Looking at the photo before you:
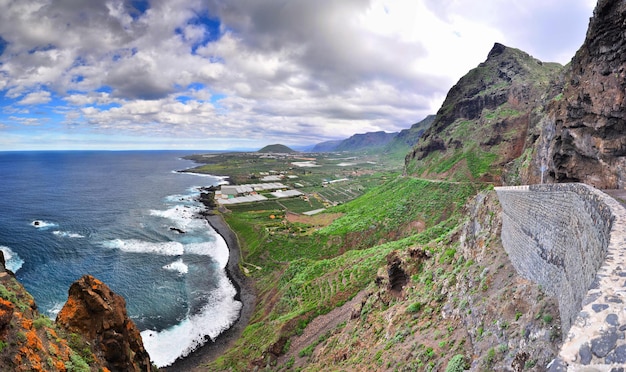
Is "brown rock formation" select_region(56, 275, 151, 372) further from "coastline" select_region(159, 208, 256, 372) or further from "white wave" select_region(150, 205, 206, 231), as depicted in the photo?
"white wave" select_region(150, 205, 206, 231)

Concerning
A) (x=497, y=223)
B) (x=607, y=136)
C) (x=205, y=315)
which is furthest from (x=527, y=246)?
(x=205, y=315)

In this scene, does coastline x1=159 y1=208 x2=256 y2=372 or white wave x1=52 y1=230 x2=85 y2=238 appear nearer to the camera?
coastline x1=159 y1=208 x2=256 y2=372

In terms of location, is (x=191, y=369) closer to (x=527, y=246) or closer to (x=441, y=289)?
(x=441, y=289)

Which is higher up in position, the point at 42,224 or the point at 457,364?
the point at 457,364

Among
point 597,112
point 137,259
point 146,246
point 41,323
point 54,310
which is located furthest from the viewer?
point 146,246

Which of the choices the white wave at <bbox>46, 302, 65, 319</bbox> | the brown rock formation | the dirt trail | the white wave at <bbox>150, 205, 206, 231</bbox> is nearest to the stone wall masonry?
the dirt trail

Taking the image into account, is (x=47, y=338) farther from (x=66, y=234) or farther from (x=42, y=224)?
(x=42, y=224)

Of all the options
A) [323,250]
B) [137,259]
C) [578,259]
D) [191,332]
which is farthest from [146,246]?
[578,259]
